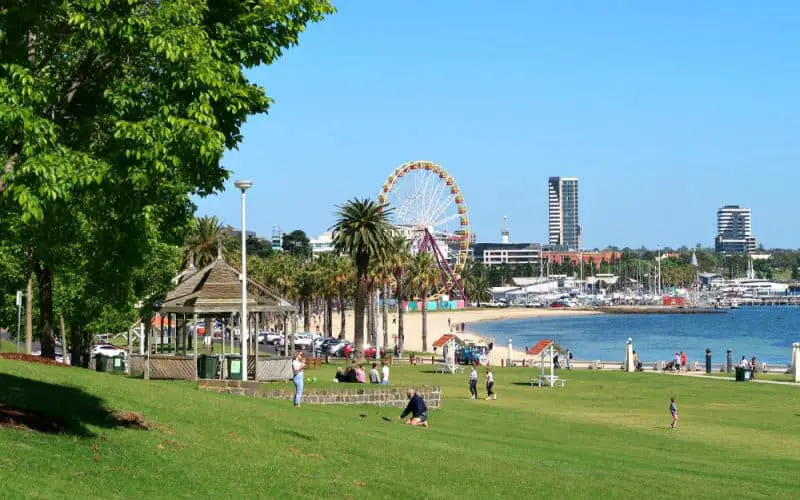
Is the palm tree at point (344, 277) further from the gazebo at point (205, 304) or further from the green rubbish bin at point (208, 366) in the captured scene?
the green rubbish bin at point (208, 366)

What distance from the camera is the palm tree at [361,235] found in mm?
82000

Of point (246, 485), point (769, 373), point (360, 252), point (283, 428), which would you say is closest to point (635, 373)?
point (769, 373)

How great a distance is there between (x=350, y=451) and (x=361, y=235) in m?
57.7

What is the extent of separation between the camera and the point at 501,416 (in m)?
39.9

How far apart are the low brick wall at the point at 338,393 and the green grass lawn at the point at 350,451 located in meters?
1.01

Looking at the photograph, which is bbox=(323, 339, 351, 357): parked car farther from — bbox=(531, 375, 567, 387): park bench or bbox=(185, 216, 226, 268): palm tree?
bbox=(531, 375, 567, 387): park bench

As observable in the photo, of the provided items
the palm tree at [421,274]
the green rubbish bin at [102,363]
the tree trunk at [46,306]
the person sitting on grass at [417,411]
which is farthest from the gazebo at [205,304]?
the palm tree at [421,274]

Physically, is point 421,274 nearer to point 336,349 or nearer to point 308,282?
point 308,282

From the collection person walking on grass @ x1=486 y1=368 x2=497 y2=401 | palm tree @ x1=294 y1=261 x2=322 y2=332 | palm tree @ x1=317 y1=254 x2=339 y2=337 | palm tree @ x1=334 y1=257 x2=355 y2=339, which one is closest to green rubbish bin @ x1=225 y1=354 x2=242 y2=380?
person walking on grass @ x1=486 y1=368 x2=497 y2=401

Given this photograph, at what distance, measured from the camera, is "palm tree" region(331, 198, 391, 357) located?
82000 millimetres

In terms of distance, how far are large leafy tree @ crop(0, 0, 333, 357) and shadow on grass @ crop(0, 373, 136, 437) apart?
368cm

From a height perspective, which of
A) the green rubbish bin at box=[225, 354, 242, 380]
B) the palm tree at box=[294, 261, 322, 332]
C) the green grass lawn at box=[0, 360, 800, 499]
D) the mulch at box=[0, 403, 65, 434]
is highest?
the palm tree at box=[294, 261, 322, 332]

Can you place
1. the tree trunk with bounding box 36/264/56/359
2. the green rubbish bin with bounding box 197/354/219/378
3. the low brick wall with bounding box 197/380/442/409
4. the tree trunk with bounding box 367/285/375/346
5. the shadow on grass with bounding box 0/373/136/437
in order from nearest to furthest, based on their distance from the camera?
1. the shadow on grass with bounding box 0/373/136/437
2. the low brick wall with bounding box 197/380/442/409
3. the tree trunk with bounding box 36/264/56/359
4. the green rubbish bin with bounding box 197/354/219/378
5. the tree trunk with bounding box 367/285/375/346

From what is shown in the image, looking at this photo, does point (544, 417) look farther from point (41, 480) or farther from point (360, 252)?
point (360, 252)
